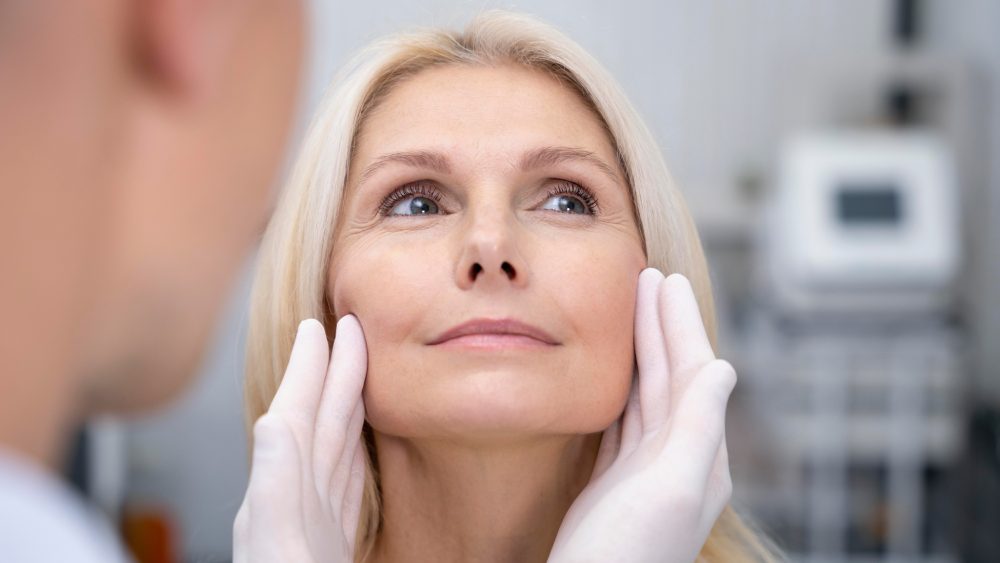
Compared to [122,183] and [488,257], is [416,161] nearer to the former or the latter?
[488,257]

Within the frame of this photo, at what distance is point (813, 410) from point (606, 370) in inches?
79.9

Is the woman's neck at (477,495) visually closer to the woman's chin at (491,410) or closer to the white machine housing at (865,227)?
the woman's chin at (491,410)

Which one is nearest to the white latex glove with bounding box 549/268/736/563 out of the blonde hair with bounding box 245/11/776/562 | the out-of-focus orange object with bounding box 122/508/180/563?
the blonde hair with bounding box 245/11/776/562

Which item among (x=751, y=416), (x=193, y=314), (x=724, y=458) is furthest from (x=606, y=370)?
(x=751, y=416)

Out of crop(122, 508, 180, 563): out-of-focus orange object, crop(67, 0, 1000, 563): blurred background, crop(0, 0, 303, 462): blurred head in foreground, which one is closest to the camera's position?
crop(0, 0, 303, 462): blurred head in foreground

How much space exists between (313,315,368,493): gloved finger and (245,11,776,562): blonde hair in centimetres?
10

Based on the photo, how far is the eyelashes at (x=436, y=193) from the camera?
0.97m

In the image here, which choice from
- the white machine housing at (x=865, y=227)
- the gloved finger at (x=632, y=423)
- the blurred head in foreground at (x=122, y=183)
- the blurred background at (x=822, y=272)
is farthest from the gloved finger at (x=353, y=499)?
the white machine housing at (x=865, y=227)

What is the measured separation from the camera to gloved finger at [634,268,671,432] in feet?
3.07

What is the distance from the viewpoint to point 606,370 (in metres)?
0.92

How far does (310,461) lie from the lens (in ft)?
2.71

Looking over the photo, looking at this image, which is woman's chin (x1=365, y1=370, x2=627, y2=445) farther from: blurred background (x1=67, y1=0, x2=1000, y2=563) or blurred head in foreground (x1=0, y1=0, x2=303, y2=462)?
blurred background (x1=67, y1=0, x2=1000, y2=563)

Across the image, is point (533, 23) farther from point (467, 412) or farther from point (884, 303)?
point (884, 303)

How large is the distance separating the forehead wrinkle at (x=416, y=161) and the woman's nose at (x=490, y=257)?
0.07 meters
